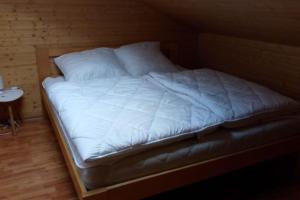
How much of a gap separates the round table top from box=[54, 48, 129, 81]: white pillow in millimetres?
475

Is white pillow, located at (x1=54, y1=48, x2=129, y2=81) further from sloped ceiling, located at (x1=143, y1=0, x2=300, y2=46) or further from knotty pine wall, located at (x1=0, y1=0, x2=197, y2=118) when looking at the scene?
sloped ceiling, located at (x1=143, y1=0, x2=300, y2=46)

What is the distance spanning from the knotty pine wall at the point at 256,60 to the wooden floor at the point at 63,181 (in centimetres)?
79

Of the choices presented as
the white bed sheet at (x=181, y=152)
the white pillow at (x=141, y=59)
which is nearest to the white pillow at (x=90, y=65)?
the white pillow at (x=141, y=59)

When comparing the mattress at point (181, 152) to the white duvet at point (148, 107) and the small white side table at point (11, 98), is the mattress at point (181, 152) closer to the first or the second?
the white duvet at point (148, 107)

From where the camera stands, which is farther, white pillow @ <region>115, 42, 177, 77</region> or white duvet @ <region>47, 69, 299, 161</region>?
white pillow @ <region>115, 42, 177, 77</region>

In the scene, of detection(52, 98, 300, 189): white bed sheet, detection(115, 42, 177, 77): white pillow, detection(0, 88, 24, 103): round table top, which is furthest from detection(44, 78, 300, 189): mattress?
detection(115, 42, 177, 77): white pillow

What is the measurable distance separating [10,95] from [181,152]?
76.1 inches

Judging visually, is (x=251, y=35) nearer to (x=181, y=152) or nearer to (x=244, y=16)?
(x=244, y=16)

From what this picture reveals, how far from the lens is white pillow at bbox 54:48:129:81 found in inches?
110

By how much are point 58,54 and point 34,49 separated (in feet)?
0.81

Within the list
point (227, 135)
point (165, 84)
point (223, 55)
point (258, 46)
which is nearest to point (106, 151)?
point (227, 135)

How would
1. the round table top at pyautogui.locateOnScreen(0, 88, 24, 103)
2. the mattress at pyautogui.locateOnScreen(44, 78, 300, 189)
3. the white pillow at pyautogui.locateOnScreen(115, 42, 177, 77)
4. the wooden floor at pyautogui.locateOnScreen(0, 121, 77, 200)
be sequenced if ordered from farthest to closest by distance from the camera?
the white pillow at pyautogui.locateOnScreen(115, 42, 177, 77) → the round table top at pyautogui.locateOnScreen(0, 88, 24, 103) → the wooden floor at pyautogui.locateOnScreen(0, 121, 77, 200) → the mattress at pyautogui.locateOnScreen(44, 78, 300, 189)

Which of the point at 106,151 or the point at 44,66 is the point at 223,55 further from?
the point at 106,151

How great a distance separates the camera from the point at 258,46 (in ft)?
9.63
